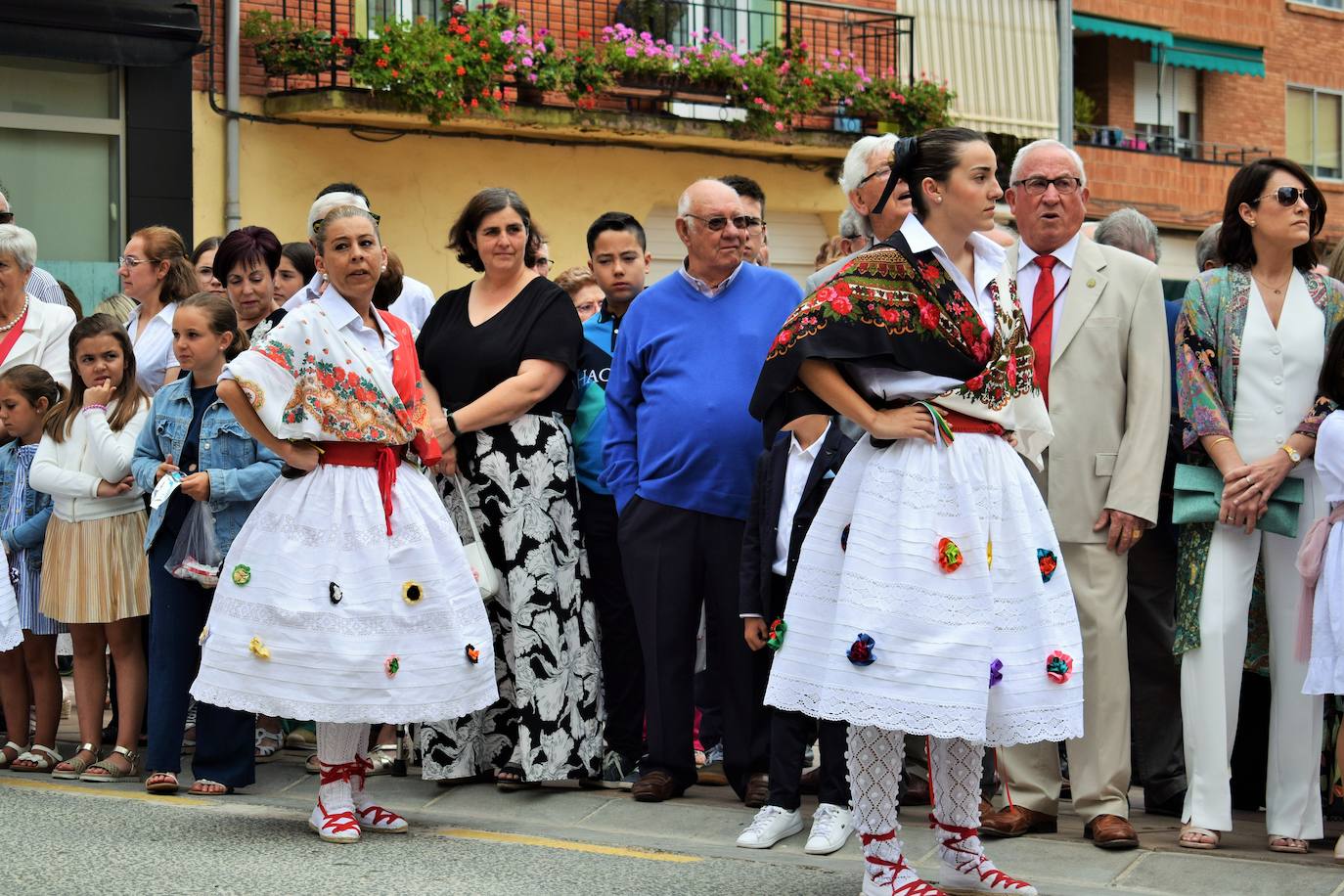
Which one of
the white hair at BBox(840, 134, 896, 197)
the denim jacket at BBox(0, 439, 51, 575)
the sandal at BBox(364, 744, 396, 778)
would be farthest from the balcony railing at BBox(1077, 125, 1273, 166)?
the denim jacket at BBox(0, 439, 51, 575)

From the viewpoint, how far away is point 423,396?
7227 millimetres

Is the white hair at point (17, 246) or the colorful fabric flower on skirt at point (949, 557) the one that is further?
the white hair at point (17, 246)

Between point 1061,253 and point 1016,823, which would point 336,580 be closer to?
point 1016,823

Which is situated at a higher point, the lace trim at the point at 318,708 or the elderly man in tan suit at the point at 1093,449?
the elderly man in tan suit at the point at 1093,449

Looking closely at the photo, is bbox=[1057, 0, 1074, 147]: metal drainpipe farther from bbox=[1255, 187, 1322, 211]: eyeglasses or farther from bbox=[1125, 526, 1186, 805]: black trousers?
bbox=[1255, 187, 1322, 211]: eyeglasses

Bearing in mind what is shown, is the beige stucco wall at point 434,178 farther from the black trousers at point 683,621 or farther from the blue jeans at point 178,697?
the black trousers at point 683,621

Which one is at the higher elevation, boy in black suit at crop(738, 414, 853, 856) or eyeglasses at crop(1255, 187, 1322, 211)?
eyeglasses at crop(1255, 187, 1322, 211)

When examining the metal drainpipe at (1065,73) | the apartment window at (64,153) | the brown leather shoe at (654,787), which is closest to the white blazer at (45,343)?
the brown leather shoe at (654,787)

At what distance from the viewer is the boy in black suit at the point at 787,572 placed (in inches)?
266

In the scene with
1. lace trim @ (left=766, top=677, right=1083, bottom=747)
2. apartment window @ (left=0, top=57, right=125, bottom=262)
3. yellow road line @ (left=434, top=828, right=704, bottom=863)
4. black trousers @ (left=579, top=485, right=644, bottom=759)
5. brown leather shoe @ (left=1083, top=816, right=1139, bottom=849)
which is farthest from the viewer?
apartment window @ (left=0, top=57, right=125, bottom=262)

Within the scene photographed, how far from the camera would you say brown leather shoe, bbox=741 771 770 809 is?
285 inches

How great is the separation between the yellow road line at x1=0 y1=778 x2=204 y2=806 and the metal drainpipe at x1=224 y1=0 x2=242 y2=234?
11.4 m

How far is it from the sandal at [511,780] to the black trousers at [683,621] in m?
0.52

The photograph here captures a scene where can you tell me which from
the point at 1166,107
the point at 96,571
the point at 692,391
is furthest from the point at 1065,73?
the point at 96,571
